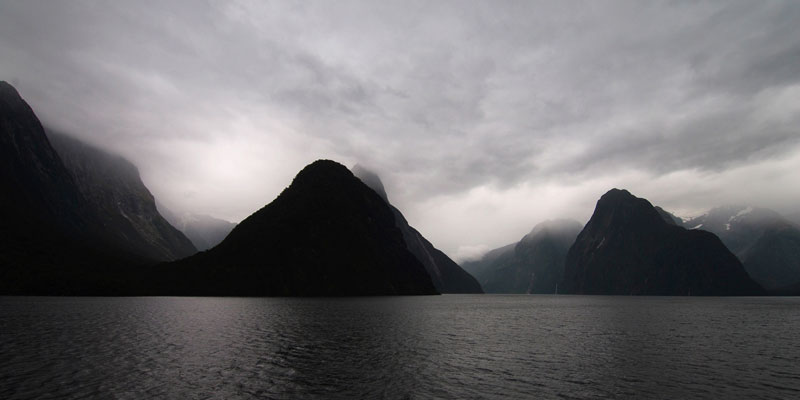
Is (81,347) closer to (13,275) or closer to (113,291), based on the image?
(113,291)

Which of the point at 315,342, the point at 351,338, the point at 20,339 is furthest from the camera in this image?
the point at 351,338

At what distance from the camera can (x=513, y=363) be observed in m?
44.4

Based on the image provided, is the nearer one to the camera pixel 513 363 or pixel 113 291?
pixel 513 363

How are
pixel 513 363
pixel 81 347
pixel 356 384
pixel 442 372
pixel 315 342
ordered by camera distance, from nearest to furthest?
pixel 356 384 → pixel 442 372 → pixel 513 363 → pixel 81 347 → pixel 315 342

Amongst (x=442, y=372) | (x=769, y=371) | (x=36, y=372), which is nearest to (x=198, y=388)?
(x=36, y=372)

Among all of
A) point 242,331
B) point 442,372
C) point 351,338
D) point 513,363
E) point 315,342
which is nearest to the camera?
point 442,372

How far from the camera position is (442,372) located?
39.8 metres

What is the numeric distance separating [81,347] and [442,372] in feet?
136

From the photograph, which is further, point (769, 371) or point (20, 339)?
point (20, 339)

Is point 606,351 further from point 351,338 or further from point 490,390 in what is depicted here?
point 351,338

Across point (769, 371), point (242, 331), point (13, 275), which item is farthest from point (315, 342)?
point (13, 275)

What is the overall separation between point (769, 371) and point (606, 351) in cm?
1557

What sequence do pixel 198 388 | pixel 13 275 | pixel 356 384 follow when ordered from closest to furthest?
1. pixel 198 388
2. pixel 356 384
3. pixel 13 275

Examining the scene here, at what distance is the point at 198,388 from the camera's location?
3241 cm
